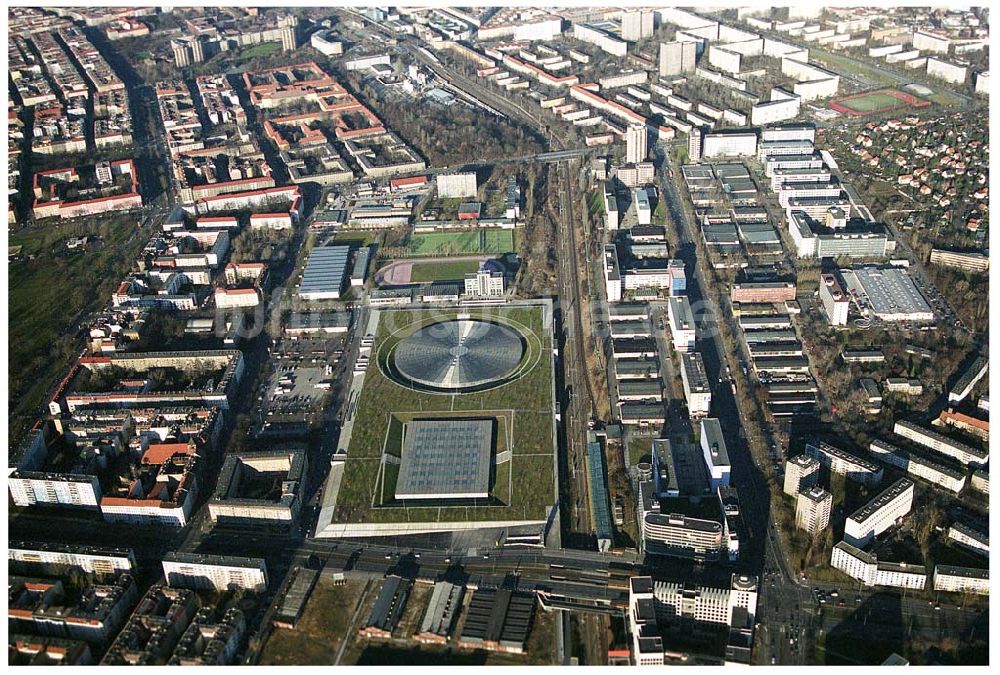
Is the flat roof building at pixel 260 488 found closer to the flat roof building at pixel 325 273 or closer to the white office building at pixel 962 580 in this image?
the flat roof building at pixel 325 273

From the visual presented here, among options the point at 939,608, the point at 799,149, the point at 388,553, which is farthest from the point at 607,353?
the point at 799,149

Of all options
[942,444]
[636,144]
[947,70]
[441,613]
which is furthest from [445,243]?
[947,70]

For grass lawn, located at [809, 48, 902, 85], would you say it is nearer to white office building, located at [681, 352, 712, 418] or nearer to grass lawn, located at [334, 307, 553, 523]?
grass lawn, located at [334, 307, 553, 523]

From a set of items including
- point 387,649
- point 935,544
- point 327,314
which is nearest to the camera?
point 387,649

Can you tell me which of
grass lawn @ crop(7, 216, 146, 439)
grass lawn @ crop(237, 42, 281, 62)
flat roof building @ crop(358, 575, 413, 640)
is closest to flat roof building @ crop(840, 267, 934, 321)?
flat roof building @ crop(358, 575, 413, 640)

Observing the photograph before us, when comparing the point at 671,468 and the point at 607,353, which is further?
the point at 607,353

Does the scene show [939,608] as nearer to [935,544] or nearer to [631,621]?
[935,544]

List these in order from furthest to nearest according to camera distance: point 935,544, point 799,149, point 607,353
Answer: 1. point 799,149
2. point 607,353
3. point 935,544
